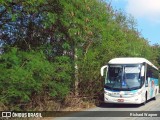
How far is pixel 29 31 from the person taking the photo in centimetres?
1895

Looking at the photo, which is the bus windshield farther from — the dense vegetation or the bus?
the dense vegetation

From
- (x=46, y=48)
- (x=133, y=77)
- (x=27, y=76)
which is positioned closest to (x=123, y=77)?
(x=133, y=77)

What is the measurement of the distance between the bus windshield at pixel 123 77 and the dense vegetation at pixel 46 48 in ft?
4.22

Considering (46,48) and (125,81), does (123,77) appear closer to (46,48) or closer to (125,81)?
(125,81)

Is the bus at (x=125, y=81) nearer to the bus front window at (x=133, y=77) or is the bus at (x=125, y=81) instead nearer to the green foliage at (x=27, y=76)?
the bus front window at (x=133, y=77)

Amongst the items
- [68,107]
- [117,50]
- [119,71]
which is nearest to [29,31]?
[68,107]

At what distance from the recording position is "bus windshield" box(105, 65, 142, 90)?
22125 mm

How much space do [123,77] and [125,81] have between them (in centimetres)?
26

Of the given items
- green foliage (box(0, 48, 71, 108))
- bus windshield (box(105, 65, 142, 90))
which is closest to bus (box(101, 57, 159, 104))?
bus windshield (box(105, 65, 142, 90))

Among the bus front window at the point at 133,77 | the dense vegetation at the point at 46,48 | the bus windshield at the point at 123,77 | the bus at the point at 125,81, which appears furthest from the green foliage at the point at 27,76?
the bus front window at the point at 133,77

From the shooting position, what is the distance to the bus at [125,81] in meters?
21.9

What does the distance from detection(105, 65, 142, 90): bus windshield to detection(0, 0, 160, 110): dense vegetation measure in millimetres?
1286

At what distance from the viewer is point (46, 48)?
61.5ft

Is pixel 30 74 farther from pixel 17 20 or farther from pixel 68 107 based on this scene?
pixel 68 107
